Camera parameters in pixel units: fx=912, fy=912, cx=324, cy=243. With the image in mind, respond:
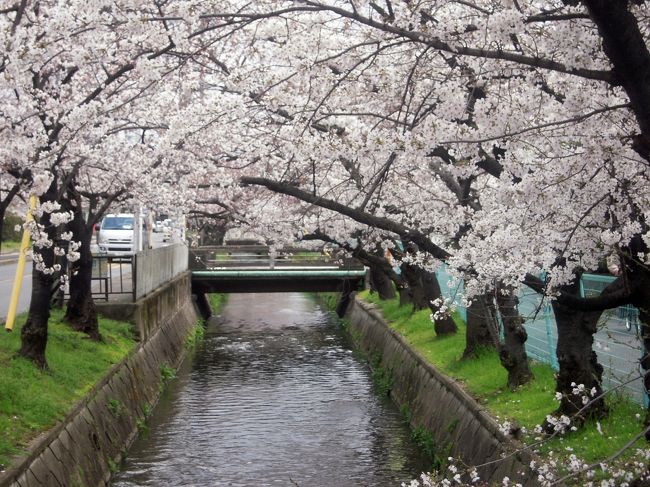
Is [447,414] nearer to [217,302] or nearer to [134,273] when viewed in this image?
[134,273]

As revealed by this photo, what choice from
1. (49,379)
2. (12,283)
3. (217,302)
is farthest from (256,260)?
(49,379)

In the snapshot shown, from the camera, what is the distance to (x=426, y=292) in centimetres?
2130

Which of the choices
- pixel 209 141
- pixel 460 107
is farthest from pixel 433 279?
pixel 460 107

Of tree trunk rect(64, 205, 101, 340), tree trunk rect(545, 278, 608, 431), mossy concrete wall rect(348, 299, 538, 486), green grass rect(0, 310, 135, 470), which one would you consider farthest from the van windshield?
tree trunk rect(545, 278, 608, 431)

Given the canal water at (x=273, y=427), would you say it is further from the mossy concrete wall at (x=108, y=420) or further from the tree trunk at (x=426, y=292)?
the tree trunk at (x=426, y=292)

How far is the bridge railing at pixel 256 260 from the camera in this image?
35.3 meters

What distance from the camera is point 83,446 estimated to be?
1269 cm

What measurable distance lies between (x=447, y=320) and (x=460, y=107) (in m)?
11.0

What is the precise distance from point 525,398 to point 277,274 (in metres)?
22.1

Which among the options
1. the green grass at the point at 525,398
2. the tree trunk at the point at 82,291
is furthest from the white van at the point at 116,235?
the green grass at the point at 525,398

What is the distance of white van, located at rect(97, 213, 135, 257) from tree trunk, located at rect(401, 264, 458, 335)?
57.3 ft

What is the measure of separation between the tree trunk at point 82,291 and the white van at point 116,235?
1971 cm

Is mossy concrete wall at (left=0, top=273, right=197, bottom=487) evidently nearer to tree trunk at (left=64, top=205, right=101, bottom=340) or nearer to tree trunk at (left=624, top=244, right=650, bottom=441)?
tree trunk at (left=64, top=205, right=101, bottom=340)

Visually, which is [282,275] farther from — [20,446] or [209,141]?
[20,446]
